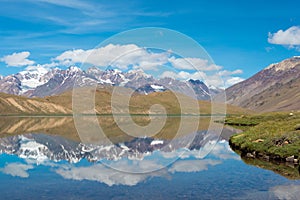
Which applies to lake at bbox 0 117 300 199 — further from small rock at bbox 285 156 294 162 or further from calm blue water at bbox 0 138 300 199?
small rock at bbox 285 156 294 162

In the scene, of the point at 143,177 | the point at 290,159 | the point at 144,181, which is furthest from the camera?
the point at 290,159

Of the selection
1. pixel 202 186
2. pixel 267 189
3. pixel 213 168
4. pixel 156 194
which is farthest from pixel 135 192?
pixel 213 168

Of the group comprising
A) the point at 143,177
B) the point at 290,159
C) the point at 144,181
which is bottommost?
the point at 144,181

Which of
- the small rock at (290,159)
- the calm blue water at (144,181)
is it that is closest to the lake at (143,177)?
the calm blue water at (144,181)

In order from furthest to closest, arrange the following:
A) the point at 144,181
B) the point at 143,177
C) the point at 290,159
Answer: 1. the point at 290,159
2. the point at 143,177
3. the point at 144,181

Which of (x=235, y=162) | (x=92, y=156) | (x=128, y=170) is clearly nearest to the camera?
(x=128, y=170)

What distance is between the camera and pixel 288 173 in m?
41.7

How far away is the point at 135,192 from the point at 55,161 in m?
25.8

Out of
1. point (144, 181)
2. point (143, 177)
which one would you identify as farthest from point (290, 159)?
point (144, 181)

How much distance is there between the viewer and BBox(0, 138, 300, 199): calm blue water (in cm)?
3284

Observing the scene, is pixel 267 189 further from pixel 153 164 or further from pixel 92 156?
pixel 92 156

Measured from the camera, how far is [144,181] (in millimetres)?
39062

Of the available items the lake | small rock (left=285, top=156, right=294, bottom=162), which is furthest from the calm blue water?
small rock (left=285, top=156, right=294, bottom=162)

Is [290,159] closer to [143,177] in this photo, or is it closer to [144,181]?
[143,177]
